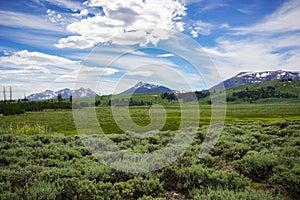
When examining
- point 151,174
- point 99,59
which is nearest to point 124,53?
point 99,59

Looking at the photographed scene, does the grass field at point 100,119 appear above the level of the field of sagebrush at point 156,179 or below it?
below

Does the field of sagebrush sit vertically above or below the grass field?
above

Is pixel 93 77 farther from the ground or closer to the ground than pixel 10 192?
farther from the ground

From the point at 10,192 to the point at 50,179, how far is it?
1278 millimetres

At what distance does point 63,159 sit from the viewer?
10250 mm

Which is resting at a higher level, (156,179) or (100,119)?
(156,179)

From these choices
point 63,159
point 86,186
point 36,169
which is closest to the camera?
point 86,186

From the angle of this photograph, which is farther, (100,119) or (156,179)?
(100,119)

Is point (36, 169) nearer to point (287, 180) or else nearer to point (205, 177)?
point (205, 177)

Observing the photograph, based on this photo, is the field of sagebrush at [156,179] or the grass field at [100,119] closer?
the field of sagebrush at [156,179]

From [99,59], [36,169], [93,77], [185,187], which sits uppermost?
[99,59]

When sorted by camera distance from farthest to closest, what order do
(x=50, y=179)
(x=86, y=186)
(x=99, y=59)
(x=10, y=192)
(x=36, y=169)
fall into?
(x=99, y=59) → (x=36, y=169) → (x=50, y=179) → (x=86, y=186) → (x=10, y=192)

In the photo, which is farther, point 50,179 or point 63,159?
point 63,159

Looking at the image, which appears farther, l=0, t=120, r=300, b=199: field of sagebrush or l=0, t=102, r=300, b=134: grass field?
l=0, t=102, r=300, b=134: grass field
